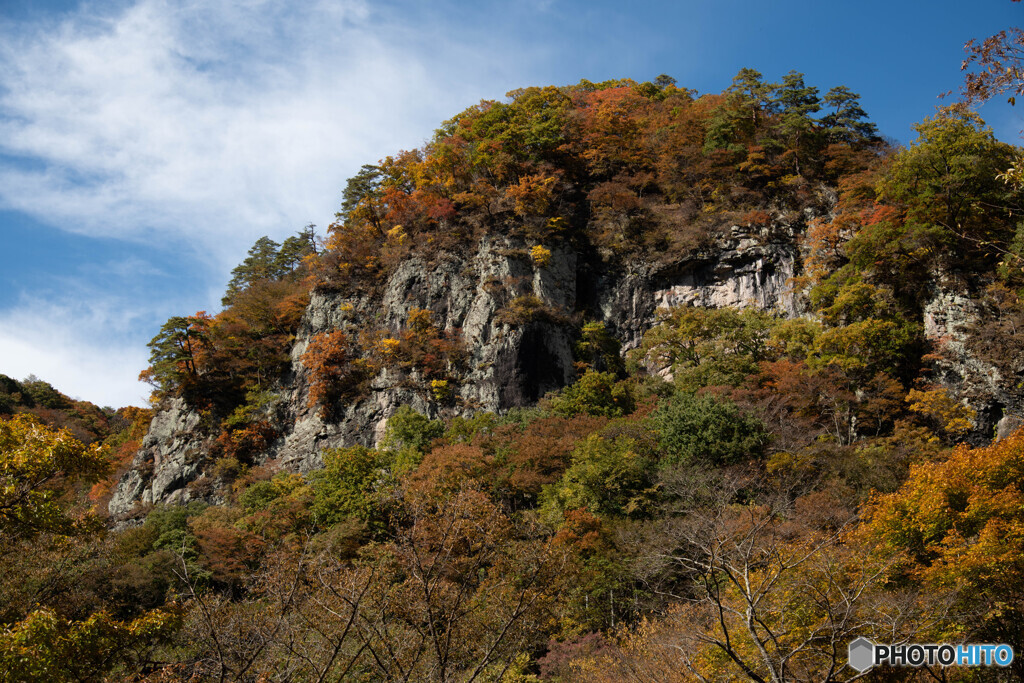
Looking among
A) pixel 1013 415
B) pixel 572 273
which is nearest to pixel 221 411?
pixel 572 273

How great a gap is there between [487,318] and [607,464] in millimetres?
13903

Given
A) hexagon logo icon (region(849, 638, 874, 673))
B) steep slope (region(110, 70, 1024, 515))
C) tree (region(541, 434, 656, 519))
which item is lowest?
hexagon logo icon (region(849, 638, 874, 673))

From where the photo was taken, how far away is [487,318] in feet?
106

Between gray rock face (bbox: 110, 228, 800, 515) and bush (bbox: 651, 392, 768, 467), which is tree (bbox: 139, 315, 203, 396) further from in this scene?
bush (bbox: 651, 392, 768, 467)

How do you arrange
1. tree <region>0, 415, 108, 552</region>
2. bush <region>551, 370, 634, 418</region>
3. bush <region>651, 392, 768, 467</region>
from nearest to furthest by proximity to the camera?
1. tree <region>0, 415, 108, 552</region>
2. bush <region>651, 392, 768, 467</region>
3. bush <region>551, 370, 634, 418</region>

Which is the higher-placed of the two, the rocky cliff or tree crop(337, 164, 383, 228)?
tree crop(337, 164, 383, 228)

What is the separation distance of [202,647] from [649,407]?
62.6 ft

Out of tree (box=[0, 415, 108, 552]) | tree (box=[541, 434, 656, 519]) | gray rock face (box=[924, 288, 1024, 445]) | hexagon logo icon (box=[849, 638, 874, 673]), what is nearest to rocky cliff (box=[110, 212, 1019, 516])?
gray rock face (box=[924, 288, 1024, 445])

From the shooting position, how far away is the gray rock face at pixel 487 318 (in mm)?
30953

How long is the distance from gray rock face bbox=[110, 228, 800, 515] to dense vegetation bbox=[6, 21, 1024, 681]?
1.01m

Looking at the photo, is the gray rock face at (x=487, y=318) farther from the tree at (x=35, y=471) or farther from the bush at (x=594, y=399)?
the tree at (x=35, y=471)

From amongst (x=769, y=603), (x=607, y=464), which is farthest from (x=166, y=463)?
(x=769, y=603)

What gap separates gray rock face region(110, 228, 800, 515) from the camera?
102 feet

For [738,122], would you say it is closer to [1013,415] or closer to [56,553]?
[1013,415]
